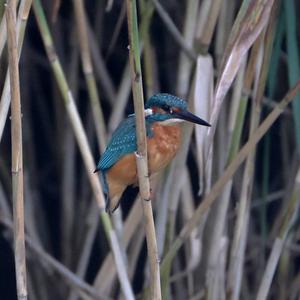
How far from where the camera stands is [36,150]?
2963mm

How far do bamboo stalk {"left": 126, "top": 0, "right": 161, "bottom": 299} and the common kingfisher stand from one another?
347mm

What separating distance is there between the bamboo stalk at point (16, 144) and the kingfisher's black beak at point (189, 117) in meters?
0.40

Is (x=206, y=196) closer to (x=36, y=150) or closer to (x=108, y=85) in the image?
(x=108, y=85)

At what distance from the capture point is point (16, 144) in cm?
150

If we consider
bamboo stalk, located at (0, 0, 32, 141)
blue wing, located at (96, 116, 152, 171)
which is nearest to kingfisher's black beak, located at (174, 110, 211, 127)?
blue wing, located at (96, 116, 152, 171)

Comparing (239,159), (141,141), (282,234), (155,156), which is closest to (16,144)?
(141,141)

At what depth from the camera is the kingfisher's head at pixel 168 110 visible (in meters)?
1.78

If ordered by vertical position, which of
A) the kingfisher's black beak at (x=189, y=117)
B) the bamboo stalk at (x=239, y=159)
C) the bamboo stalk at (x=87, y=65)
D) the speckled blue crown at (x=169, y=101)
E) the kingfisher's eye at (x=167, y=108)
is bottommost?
the bamboo stalk at (x=239, y=159)

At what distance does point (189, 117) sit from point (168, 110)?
0.08m

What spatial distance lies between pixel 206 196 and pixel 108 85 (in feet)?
2.27

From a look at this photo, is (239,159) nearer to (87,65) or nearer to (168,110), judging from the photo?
(168,110)

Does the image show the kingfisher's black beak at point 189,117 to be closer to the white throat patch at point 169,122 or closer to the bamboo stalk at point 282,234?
the white throat patch at point 169,122

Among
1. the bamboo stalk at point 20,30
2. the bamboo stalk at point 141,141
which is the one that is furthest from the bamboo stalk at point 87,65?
the bamboo stalk at point 141,141

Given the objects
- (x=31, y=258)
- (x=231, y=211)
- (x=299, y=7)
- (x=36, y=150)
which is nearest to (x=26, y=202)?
(x=31, y=258)
